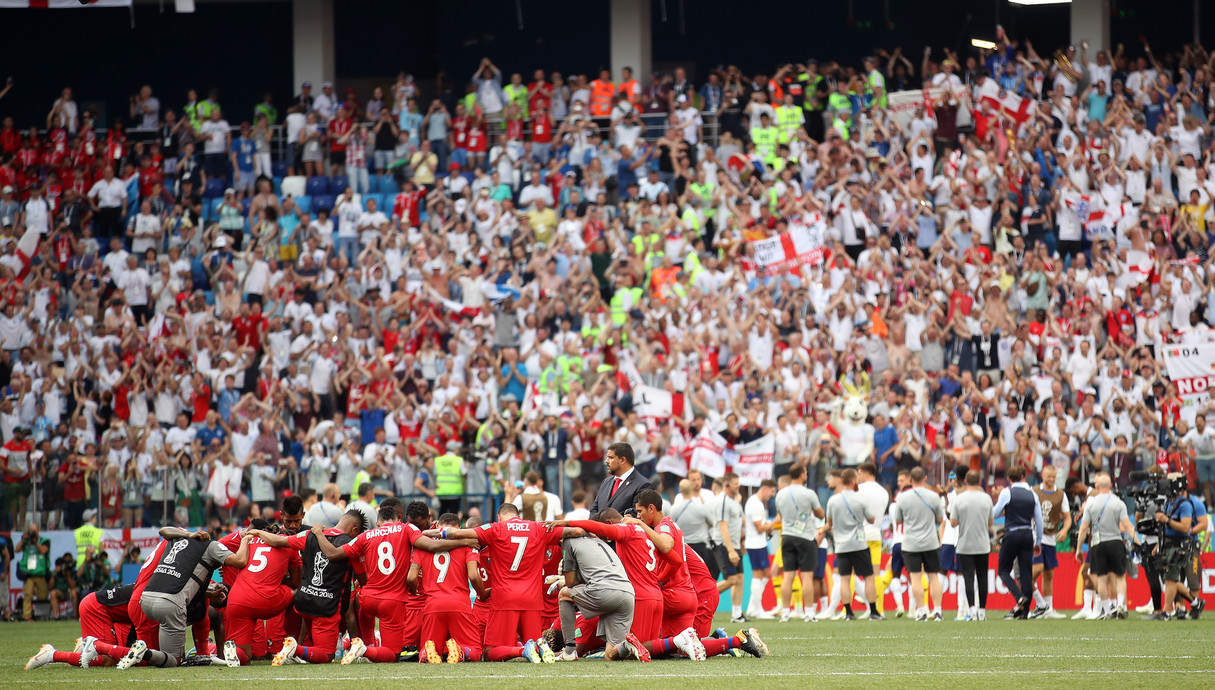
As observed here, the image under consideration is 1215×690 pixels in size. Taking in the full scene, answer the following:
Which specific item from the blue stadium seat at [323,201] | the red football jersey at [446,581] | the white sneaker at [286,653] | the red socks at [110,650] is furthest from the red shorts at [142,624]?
the blue stadium seat at [323,201]

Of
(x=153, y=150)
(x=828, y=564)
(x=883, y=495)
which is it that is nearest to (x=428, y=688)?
(x=883, y=495)

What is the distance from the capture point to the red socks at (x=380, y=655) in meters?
13.6

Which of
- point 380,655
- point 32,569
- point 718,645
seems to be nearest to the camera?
point 718,645

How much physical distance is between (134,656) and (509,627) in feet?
10.7

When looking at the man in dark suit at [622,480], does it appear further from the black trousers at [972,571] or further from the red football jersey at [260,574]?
the black trousers at [972,571]

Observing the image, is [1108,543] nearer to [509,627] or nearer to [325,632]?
[509,627]

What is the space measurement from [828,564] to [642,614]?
30.7ft

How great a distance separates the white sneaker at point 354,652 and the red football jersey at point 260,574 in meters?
0.92

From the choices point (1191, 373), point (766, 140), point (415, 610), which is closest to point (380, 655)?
point (415, 610)

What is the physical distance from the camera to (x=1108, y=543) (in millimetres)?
18750

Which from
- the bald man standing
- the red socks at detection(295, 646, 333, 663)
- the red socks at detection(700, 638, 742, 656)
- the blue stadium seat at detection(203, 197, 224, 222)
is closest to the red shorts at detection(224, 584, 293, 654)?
the red socks at detection(295, 646, 333, 663)

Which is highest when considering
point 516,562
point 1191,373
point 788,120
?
point 788,120

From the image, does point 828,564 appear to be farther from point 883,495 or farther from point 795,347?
point 795,347

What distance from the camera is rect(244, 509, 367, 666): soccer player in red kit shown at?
13695 millimetres
